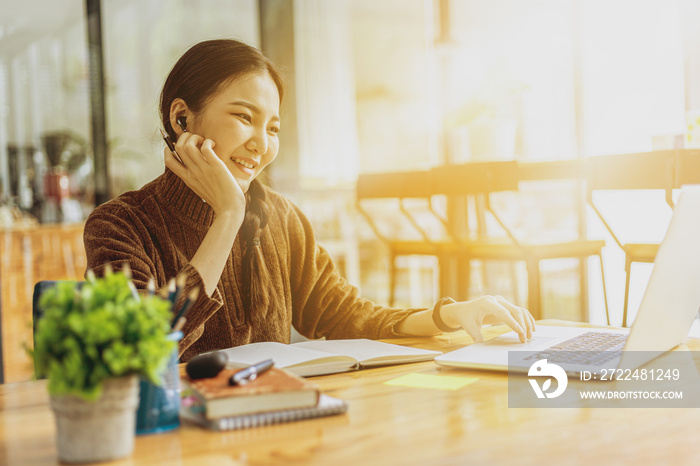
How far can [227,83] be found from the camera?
5.25 feet

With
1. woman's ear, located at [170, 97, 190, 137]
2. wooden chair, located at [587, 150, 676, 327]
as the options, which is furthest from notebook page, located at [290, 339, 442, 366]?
wooden chair, located at [587, 150, 676, 327]

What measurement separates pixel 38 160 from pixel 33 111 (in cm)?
28

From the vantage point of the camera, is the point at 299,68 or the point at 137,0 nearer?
the point at 137,0

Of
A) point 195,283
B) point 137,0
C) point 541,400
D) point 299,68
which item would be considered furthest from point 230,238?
point 299,68

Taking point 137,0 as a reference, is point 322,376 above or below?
below

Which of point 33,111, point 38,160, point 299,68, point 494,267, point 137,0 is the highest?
point 137,0

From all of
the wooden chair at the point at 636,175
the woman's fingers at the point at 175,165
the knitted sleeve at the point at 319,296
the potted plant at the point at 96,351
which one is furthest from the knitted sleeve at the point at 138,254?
the wooden chair at the point at 636,175

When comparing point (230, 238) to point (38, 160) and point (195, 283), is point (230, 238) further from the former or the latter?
point (38, 160)

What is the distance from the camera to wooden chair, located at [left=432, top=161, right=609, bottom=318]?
122 inches

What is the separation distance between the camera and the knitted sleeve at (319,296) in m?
1.62

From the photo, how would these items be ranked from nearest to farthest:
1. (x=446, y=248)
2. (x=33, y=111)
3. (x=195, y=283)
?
(x=195, y=283), (x=446, y=248), (x=33, y=111)

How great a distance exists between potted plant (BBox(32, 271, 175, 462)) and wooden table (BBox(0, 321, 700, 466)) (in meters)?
0.06

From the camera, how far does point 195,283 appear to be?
1.33 metres

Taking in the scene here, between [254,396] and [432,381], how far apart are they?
0.32 m
